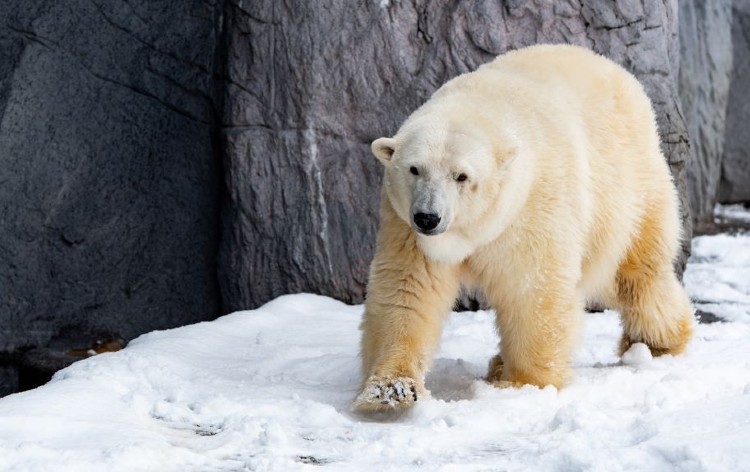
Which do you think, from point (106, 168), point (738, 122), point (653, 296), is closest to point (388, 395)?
point (653, 296)

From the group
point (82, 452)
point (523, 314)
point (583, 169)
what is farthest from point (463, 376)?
point (82, 452)

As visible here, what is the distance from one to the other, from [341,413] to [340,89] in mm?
3045

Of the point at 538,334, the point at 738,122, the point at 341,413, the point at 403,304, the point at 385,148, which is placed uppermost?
the point at 738,122

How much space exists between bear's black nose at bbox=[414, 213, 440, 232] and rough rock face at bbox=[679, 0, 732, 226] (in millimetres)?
6485

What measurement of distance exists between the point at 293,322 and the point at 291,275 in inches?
32.5

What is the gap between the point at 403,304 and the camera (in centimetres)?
436

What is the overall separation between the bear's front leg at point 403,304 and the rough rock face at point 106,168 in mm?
3230

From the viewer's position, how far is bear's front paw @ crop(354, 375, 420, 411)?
4.05m

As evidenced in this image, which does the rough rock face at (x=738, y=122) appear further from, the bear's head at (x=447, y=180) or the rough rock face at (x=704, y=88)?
the bear's head at (x=447, y=180)

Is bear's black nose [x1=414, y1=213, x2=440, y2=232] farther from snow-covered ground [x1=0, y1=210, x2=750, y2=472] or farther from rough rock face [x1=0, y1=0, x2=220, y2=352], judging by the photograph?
rough rock face [x1=0, y1=0, x2=220, y2=352]

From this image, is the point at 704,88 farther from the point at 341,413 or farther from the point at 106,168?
the point at 341,413

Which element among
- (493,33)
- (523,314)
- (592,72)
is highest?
(493,33)

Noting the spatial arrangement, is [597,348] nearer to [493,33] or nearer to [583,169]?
[583,169]

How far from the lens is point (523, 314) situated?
4363mm
